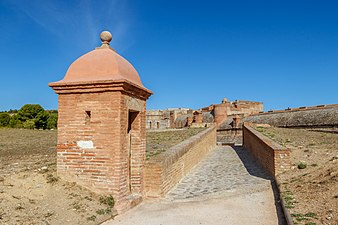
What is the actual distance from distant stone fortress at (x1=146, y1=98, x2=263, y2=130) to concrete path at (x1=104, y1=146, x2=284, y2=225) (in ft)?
108

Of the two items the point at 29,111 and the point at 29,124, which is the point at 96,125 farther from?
the point at 29,111

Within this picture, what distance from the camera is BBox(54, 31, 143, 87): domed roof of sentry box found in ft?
17.4

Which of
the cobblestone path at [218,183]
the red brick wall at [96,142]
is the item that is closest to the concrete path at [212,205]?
the cobblestone path at [218,183]

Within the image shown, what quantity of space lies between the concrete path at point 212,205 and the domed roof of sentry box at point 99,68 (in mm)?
2465

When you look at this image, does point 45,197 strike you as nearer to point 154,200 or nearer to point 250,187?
point 154,200

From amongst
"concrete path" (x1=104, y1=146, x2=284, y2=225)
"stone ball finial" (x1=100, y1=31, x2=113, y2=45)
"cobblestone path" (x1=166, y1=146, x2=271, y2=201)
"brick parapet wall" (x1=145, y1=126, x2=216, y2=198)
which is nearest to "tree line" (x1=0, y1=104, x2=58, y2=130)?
"cobblestone path" (x1=166, y1=146, x2=271, y2=201)

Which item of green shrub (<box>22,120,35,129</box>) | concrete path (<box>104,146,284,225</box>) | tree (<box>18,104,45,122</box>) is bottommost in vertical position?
concrete path (<box>104,146,284,225</box>)

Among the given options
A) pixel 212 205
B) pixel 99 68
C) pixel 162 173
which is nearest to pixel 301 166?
pixel 212 205

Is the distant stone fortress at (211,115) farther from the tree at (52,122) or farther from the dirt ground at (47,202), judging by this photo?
the dirt ground at (47,202)

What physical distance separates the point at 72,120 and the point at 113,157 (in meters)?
1.04

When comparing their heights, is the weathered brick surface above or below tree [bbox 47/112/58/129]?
below

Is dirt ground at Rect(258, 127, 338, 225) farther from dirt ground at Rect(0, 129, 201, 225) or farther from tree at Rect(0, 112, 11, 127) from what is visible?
tree at Rect(0, 112, 11, 127)

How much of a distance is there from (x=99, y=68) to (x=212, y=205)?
3.58 meters

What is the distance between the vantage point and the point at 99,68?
17.8ft
